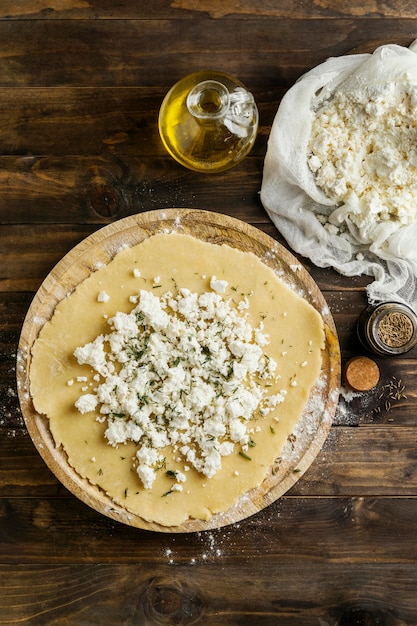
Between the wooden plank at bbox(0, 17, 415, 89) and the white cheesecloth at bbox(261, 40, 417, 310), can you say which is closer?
the white cheesecloth at bbox(261, 40, 417, 310)

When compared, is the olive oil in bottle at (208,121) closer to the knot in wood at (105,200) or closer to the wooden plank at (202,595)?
the knot in wood at (105,200)

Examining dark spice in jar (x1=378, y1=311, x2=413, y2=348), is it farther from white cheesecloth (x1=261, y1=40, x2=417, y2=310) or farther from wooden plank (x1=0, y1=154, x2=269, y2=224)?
wooden plank (x1=0, y1=154, x2=269, y2=224)

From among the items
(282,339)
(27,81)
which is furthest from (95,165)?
(282,339)

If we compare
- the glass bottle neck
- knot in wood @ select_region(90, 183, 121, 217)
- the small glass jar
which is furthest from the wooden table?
the glass bottle neck

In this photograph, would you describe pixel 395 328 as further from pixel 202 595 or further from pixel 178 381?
pixel 202 595

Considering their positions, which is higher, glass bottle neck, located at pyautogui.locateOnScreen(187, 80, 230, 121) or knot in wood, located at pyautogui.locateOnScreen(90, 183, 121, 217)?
glass bottle neck, located at pyautogui.locateOnScreen(187, 80, 230, 121)

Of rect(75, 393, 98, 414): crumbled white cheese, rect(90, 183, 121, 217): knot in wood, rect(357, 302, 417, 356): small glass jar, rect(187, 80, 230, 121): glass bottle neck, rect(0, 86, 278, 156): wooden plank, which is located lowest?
rect(75, 393, 98, 414): crumbled white cheese

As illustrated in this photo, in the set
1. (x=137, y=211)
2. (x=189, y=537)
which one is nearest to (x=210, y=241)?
(x=137, y=211)
